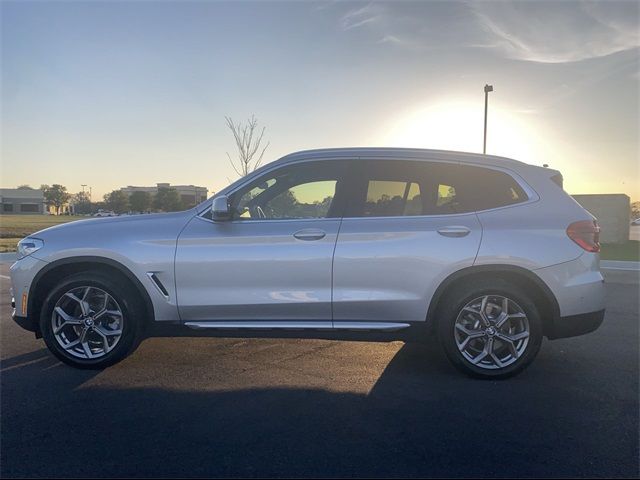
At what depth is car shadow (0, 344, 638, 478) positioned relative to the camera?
105 inches

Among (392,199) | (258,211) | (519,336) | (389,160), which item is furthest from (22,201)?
(519,336)

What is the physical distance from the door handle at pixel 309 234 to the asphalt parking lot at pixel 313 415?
3.84ft

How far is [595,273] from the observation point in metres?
4.02

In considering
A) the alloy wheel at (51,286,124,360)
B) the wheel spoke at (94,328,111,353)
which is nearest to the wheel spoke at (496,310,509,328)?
the alloy wheel at (51,286,124,360)

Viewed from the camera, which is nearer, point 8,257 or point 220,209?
point 220,209

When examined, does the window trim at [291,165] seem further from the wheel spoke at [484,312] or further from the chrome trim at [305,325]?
the wheel spoke at [484,312]

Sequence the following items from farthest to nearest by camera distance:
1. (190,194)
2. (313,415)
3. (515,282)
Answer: (190,194) < (515,282) < (313,415)

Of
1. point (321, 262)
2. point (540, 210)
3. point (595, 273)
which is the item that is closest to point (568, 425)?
point (595, 273)

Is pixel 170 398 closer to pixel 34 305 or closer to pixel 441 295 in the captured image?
pixel 34 305

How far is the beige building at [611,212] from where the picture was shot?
18.8 metres

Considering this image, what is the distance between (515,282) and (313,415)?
2.06m

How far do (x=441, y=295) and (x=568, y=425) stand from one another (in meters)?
1.29

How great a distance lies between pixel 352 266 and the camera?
396 centimetres

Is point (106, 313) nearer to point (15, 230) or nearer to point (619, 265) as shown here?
point (619, 265)
